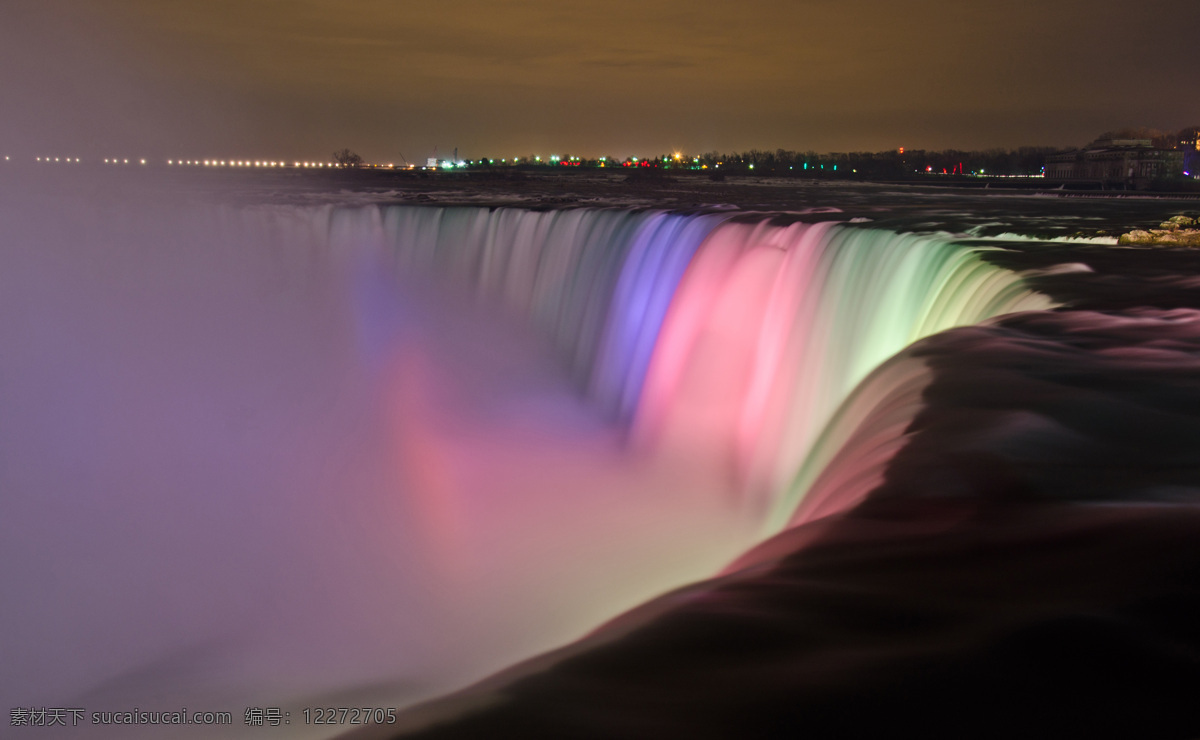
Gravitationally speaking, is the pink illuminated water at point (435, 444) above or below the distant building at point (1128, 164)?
below

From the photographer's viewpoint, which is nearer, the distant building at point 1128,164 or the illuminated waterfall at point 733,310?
the illuminated waterfall at point 733,310

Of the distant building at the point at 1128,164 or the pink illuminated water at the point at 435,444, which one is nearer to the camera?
the pink illuminated water at the point at 435,444

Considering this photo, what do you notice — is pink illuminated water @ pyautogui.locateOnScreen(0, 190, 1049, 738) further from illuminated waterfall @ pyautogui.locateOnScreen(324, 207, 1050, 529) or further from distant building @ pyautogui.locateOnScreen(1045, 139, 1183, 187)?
distant building @ pyautogui.locateOnScreen(1045, 139, 1183, 187)

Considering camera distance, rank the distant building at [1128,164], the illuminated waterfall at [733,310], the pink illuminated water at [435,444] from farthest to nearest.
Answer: the distant building at [1128,164]
the illuminated waterfall at [733,310]
the pink illuminated water at [435,444]

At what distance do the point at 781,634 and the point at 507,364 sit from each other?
1749 cm

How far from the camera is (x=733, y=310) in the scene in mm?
12914

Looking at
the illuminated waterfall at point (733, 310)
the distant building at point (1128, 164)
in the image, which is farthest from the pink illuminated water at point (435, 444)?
the distant building at point (1128, 164)

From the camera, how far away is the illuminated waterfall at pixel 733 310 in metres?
9.20

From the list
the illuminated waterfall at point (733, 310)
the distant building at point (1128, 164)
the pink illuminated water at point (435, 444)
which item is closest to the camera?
the pink illuminated water at point (435, 444)

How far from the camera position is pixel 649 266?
16.3 metres

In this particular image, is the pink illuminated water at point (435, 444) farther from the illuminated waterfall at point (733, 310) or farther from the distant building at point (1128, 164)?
the distant building at point (1128, 164)

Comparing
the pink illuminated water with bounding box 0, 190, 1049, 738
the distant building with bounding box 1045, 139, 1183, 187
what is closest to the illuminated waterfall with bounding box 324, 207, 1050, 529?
the pink illuminated water with bounding box 0, 190, 1049, 738

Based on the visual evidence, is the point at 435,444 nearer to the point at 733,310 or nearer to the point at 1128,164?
the point at 733,310

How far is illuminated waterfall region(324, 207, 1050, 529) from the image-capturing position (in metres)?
9.20
